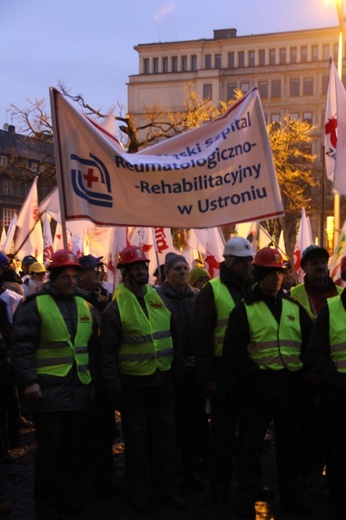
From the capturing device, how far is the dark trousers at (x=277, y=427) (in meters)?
6.04

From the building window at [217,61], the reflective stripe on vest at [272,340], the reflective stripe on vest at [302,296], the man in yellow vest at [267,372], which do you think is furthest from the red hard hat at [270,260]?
the building window at [217,61]

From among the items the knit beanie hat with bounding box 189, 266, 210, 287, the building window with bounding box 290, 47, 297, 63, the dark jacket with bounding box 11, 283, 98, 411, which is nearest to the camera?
the dark jacket with bounding box 11, 283, 98, 411

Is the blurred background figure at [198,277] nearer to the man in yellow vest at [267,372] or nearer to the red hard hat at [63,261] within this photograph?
→ the man in yellow vest at [267,372]

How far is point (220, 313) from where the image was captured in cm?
655

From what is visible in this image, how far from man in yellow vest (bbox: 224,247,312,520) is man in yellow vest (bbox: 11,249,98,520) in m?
1.08

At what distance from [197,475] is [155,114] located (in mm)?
22667

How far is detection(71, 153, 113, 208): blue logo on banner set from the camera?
7.00 metres

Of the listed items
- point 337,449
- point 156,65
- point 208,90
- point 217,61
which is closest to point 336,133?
point 337,449

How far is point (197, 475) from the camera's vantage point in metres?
6.91

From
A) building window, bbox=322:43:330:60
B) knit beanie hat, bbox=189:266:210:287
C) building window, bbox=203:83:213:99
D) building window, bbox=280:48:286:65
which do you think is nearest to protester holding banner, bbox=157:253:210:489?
knit beanie hat, bbox=189:266:210:287

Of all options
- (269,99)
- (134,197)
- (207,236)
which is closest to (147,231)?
(207,236)

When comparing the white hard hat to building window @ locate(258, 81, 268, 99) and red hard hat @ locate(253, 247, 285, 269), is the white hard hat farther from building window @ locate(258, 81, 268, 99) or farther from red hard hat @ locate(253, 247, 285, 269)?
building window @ locate(258, 81, 268, 99)

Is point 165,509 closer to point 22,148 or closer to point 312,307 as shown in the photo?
point 312,307

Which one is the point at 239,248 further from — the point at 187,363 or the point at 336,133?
the point at 336,133
